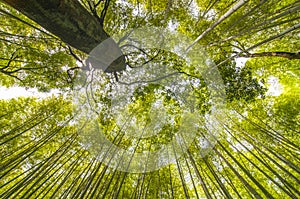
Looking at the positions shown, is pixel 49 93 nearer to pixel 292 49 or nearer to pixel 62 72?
pixel 62 72

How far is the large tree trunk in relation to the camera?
1223 mm

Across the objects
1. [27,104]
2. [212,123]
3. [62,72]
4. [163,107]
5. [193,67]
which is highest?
[62,72]

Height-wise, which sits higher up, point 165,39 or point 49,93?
point 165,39

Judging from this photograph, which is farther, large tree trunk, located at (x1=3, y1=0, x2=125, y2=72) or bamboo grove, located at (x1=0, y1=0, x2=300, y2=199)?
bamboo grove, located at (x1=0, y1=0, x2=300, y2=199)

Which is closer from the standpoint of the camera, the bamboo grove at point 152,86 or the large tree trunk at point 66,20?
the large tree trunk at point 66,20

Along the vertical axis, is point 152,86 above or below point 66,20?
below

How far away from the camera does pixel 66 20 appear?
147cm

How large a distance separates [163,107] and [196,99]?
77 cm

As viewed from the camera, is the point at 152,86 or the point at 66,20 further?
the point at 152,86

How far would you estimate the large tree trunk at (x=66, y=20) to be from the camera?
1223 millimetres

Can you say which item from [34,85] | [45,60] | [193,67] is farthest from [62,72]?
[193,67]

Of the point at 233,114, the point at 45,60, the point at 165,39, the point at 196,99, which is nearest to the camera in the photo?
the point at 45,60

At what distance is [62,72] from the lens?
3.57 meters

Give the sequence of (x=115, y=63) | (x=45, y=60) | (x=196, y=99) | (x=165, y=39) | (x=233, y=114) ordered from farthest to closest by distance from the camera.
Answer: (x=233, y=114)
(x=196, y=99)
(x=165, y=39)
(x=45, y=60)
(x=115, y=63)
